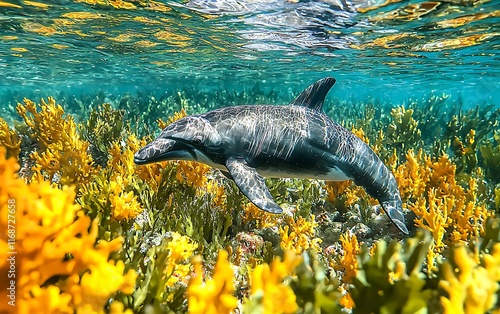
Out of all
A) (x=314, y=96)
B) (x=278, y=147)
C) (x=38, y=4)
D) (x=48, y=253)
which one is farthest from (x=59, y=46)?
(x=48, y=253)

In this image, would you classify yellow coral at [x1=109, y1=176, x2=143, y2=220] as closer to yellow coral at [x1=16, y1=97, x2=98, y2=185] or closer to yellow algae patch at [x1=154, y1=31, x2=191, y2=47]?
yellow coral at [x1=16, y1=97, x2=98, y2=185]

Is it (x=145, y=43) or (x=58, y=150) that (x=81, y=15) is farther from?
(x=58, y=150)

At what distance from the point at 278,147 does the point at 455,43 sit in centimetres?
1425

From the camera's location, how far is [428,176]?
745 centimetres

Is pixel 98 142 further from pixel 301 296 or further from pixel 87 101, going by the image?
pixel 87 101

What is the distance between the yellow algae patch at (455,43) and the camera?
14057 millimetres

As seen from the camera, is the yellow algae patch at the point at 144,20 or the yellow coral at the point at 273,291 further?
the yellow algae patch at the point at 144,20

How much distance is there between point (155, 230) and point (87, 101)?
20.4m

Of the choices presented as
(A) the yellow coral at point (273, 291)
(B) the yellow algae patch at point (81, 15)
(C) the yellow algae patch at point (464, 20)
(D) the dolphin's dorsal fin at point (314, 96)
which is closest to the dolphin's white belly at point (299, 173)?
(D) the dolphin's dorsal fin at point (314, 96)

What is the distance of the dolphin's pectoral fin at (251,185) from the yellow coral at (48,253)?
2792 millimetres

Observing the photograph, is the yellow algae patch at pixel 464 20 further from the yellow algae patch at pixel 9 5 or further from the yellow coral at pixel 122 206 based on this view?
the yellow algae patch at pixel 9 5

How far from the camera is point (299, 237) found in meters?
5.68

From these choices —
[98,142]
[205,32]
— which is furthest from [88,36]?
[98,142]

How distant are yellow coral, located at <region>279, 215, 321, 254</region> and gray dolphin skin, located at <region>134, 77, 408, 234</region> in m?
0.87
